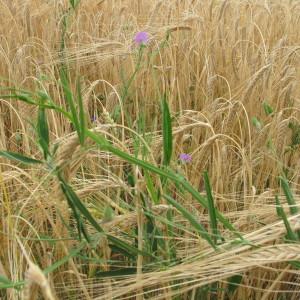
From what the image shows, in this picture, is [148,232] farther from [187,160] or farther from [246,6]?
[246,6]

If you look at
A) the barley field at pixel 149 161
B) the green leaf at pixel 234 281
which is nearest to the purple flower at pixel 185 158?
the barley field at pixel 149 161

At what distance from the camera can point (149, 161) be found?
76cm

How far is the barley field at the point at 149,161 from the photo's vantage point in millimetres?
561

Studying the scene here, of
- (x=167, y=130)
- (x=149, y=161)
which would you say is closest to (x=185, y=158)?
(x=149, y=161)

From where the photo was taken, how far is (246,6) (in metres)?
2.32

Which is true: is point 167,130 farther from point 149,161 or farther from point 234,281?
point 234,281

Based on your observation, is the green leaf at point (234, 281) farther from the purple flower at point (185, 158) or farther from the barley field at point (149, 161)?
the purple flower at point (185, 158)

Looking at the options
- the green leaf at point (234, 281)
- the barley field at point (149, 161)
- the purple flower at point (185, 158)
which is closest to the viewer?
the barley field at point (149, 161)

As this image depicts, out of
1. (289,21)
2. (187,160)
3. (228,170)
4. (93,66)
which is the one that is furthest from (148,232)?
(289,21)

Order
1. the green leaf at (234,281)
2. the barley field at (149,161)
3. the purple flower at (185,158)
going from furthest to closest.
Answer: the purple flower at (185,158)
the green leaf at (234,281)
the barley field at (149,161)

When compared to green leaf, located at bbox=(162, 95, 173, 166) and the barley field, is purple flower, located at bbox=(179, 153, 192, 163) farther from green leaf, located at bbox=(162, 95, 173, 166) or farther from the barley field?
green leaf, located at bbox=(162, 95, 173, 166)

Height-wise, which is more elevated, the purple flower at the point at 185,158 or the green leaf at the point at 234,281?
the purple flower at the point at 185,158

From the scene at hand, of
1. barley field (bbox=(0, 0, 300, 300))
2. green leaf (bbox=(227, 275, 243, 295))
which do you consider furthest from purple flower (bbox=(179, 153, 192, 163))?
green leaf (bbox=(227, 275, 243, 295))

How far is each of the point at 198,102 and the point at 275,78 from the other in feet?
0.75
